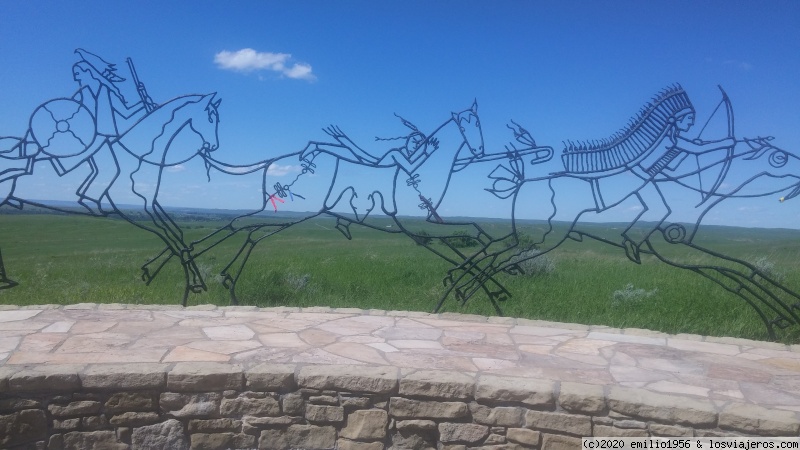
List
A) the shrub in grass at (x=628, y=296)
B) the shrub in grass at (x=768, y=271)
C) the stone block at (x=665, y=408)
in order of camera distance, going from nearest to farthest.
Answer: the stone block at (x=665, y=408), the shrub in grass at (x=628, y=296), the shrub in grass at (x=768, y=271)

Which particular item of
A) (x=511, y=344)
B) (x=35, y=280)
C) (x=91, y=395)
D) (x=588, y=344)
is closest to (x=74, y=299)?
(x=35, y=280)

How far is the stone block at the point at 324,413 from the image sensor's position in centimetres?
422

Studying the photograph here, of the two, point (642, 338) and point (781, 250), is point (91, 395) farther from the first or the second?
point (781, 250)

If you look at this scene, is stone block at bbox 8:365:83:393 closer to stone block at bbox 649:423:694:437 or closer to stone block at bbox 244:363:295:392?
stone block at bbox 244:363:295:392

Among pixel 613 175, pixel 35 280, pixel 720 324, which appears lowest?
pixel 35 280

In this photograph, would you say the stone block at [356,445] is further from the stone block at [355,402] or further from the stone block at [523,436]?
the stone block at [523,436]

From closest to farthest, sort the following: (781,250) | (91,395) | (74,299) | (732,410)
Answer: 1. (732,410)
2. (91,395)
3. (74,299)
4. (781,250)

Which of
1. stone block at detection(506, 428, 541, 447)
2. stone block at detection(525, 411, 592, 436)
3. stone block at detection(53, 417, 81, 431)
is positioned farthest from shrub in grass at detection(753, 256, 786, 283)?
stone block at detection(53, 417, 81, 431)

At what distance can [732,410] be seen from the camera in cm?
375

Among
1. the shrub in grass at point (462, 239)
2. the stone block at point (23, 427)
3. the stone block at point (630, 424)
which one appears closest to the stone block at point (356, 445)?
the stone block at point (630, 424)

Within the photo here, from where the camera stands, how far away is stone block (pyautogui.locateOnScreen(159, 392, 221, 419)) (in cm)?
425

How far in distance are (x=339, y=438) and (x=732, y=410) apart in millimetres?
2480

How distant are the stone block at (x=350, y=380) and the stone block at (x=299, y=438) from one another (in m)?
0.30

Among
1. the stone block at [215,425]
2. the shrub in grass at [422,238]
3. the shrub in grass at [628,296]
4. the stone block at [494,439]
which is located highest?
the shrub in grass at [422,238]
